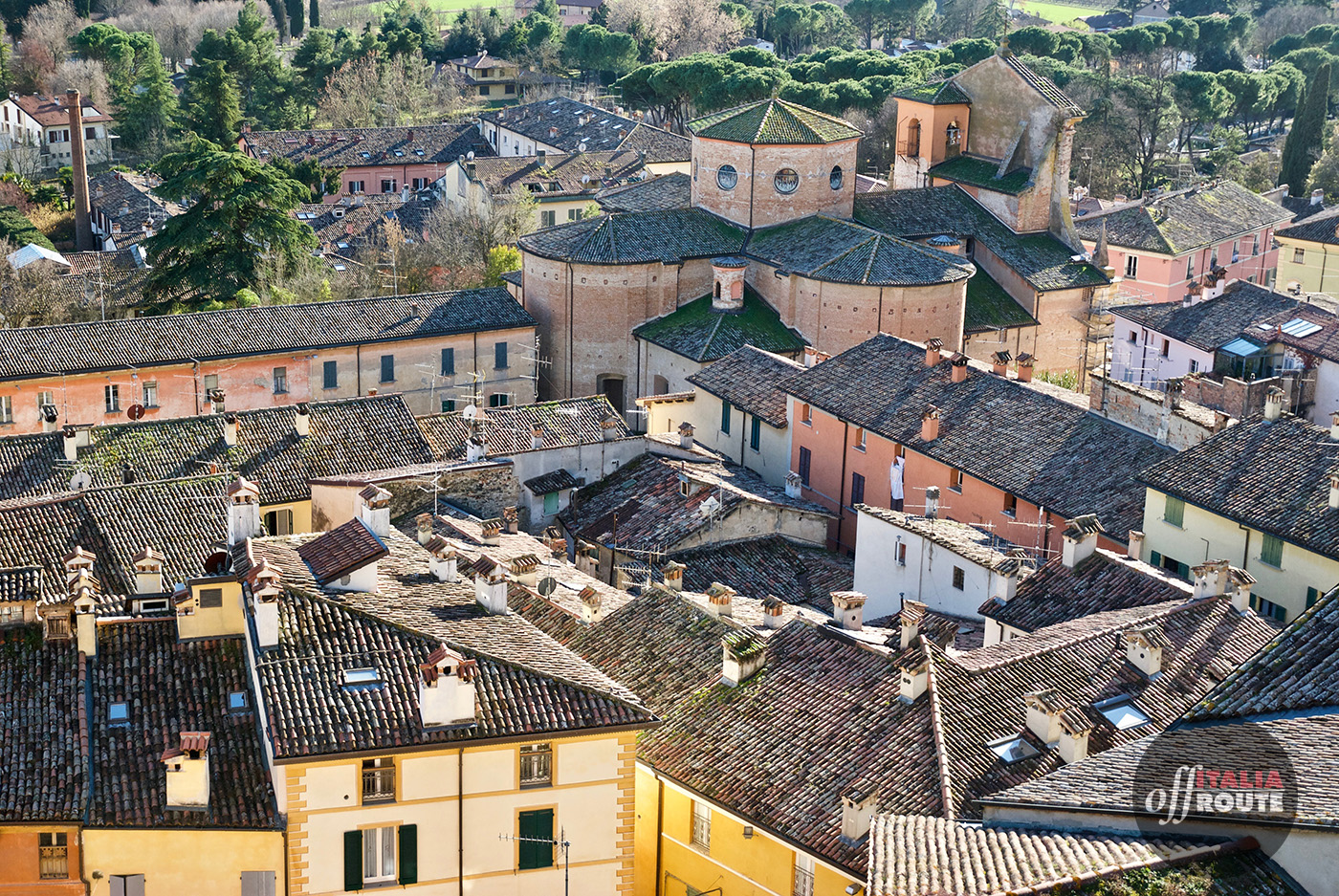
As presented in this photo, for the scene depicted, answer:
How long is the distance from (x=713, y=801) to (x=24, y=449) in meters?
17.5

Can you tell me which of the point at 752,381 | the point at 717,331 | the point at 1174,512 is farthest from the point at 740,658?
the point at 717,331

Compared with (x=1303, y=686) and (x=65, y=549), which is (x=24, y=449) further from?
(x=1303, y=686)

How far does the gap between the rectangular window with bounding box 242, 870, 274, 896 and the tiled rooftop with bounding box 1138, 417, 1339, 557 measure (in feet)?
52.1

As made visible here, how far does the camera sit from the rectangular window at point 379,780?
1839 cm

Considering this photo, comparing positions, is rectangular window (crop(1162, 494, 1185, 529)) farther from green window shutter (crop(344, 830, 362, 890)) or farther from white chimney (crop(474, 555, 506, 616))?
green window shutter (crop(344, 830, 362, 890))

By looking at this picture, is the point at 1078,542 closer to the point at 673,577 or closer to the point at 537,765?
the point at 673,577

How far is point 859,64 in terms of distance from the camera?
267 ft

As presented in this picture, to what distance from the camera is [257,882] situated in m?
18.3

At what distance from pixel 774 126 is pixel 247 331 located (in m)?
14.6

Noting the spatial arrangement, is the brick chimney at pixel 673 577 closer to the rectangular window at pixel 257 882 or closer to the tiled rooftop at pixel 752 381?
the tiled rooftop at pixel 752 381

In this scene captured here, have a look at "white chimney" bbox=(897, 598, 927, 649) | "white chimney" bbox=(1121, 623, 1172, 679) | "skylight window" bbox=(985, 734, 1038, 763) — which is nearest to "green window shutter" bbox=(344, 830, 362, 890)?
"skylight window" bbox=(985, 734, 1038, 763)

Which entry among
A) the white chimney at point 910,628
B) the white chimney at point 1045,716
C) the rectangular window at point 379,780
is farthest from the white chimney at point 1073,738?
the rectangular window at point 379,780

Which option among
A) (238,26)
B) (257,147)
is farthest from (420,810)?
(238,26)

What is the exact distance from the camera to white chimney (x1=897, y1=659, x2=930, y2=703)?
68.8 ft
